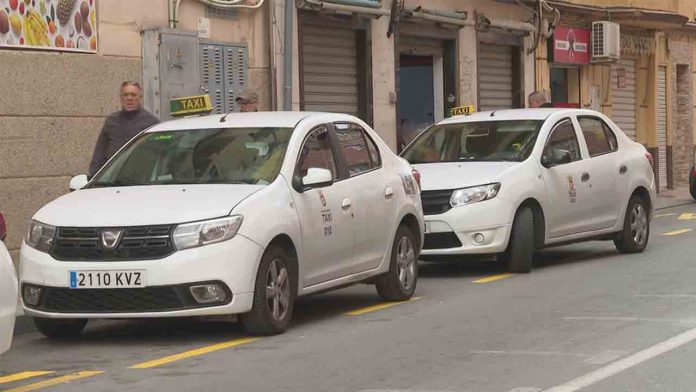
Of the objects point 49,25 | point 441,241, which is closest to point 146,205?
point 441,241

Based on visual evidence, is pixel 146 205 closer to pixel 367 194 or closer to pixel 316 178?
pixel 316 178

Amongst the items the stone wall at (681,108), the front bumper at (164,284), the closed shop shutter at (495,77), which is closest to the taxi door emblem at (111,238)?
the front bumper at (164,284)

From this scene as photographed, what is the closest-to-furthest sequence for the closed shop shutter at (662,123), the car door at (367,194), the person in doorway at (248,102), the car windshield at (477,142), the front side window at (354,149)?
the car door at (367,194), the front side window at (354,149), the car windshield at (477,142), the person in doorway at (248,102), the closed shop shutter at (662,123)

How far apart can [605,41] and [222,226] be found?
22.2 metres

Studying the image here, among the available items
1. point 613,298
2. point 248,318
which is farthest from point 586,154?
point 248,318

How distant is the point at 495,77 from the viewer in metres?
27.7

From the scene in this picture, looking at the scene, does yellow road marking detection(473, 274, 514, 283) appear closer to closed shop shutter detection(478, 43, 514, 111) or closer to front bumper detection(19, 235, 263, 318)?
front bumper detection(19, 235, 263, 318)

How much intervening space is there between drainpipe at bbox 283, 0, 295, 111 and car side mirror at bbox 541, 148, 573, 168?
5.58 meters

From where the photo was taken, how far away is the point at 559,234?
14.4 metres

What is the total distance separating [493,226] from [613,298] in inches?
80.1

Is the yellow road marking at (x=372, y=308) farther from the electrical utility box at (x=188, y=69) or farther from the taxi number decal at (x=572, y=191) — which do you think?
the electrical utility box at (x=188, y=69)

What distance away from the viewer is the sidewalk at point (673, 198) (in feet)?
93.9

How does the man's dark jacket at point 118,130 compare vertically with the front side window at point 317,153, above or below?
above

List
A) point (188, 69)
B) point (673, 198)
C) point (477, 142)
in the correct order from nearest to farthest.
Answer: point (477, 142) → point (188, 69) → point (673, 198)
